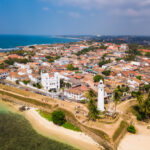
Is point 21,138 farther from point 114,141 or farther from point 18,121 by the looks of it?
point 114,141

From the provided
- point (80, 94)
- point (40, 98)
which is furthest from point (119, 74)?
point (40, 98)

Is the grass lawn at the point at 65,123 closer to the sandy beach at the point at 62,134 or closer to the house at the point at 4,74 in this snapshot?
the sandy beach at the point at 62,134

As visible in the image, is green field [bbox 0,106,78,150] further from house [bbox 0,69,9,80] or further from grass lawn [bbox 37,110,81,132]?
house [bbox 0,69,9,80]

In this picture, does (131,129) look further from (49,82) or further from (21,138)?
(49,82)

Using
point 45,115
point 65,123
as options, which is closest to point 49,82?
point 45,115

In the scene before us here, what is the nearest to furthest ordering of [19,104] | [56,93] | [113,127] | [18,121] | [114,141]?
[114,141]
[113,127]
[18,121]
[19,104]
[56,93]

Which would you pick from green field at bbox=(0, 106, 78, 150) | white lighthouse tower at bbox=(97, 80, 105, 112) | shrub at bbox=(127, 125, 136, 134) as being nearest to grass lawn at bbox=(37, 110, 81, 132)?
green field at bbox=(0, 106, 78, 150)
